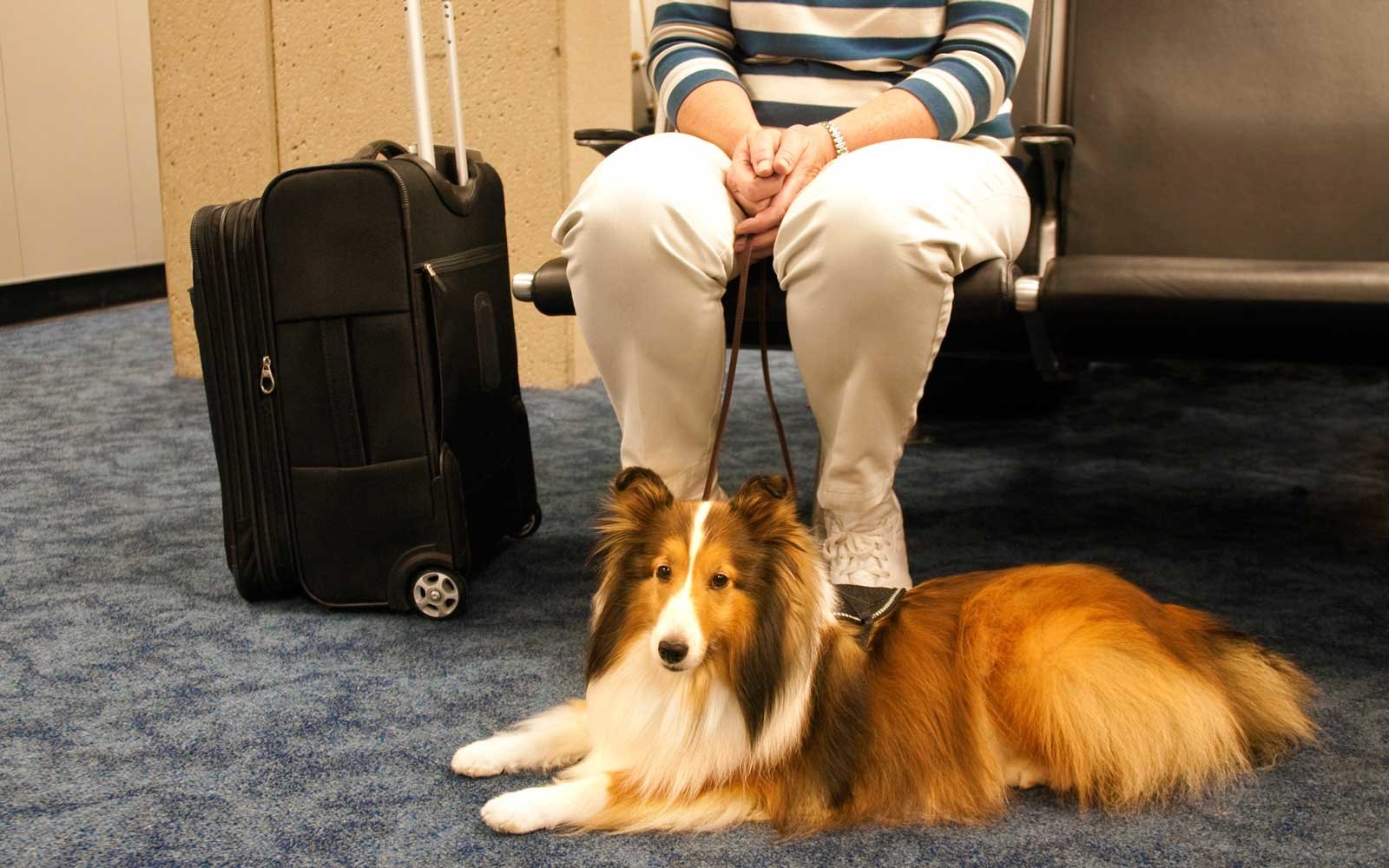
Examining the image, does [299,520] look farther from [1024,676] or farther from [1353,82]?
[1353,82]

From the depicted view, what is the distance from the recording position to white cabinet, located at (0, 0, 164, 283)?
Answer: 14.6 ft

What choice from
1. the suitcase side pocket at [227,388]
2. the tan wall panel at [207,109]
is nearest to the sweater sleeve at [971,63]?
the suitcase side pocket at [227,388]

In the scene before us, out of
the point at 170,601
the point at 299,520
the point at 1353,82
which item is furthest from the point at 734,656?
the point at 1353,82

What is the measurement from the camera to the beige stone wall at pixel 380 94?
10.7ft

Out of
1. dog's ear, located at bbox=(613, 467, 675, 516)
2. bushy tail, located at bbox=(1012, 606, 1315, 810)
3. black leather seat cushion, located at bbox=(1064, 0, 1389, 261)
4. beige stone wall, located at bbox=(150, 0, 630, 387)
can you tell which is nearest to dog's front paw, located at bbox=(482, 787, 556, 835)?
dog's ear, located at bbox=(613, 467, 675, 516)

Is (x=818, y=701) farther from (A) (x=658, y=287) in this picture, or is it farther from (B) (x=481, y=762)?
(A) (x=658, y=287)

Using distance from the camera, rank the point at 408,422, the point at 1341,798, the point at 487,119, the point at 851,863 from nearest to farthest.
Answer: the point at 851,863, the point at 1341,798, the point at 408,422, the point at 487,119

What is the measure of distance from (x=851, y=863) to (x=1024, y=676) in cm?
29

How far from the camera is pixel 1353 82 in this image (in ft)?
7.03

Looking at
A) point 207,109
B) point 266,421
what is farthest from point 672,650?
point 207,109

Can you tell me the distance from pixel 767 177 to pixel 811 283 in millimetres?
178

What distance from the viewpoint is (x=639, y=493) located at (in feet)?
4.29

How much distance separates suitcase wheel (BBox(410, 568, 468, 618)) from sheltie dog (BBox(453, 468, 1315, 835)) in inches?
18.4

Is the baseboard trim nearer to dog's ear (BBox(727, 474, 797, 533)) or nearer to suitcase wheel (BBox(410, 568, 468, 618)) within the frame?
suitcase wheel (BBox(410, 568, 468, 618))
